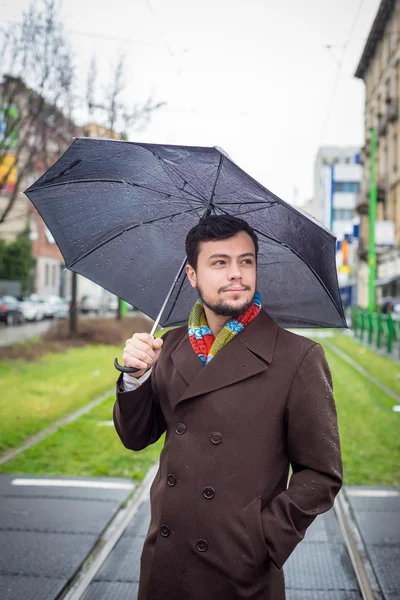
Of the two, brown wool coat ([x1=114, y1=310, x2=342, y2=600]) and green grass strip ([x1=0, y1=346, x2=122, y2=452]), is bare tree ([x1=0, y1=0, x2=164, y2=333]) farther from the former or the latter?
brown wool coat ([x1=114, y1=310, x2=342, y2=600])

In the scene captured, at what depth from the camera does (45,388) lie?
1184cm

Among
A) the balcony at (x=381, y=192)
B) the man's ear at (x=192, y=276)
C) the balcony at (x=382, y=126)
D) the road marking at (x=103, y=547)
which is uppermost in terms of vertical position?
the balcony at (x=382, y=126)

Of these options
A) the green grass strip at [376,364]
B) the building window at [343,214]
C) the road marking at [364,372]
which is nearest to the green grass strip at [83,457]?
the road marking at [364,372]

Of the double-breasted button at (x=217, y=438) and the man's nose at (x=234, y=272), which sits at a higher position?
the man's nose at (x=234, y=272)

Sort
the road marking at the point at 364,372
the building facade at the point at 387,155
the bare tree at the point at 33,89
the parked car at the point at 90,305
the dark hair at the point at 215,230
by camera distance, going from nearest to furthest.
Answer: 1. the dark hair at the point at 215,230
2. the road marking at the point at 364,372
3. the bare tree at the point at 33,89
4. the building facade at the point at 387,155
5. the parked car at the point at 90,305

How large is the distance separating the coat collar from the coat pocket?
0.38m

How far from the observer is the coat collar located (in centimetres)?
227

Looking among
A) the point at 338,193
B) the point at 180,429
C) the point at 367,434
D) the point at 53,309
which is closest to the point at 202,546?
the point at 180,429

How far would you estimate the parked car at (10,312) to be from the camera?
36.2 m

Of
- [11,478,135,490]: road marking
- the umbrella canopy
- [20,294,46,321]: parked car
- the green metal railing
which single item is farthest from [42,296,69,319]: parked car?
the umbrella canopy

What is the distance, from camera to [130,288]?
304 centimetres

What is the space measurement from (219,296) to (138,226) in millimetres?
781

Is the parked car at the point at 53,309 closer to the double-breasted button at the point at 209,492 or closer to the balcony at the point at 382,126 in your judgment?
the balcony at the point at 382,126

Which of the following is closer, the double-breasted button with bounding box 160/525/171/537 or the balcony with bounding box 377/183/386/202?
the double-breasted button with bounding box 160/525/171/537
